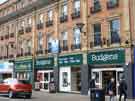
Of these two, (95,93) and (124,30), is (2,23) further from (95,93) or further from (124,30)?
(95,93)

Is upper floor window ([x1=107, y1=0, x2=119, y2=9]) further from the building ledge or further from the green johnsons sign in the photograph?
the building ledge

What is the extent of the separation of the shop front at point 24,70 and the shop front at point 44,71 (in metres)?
1.57

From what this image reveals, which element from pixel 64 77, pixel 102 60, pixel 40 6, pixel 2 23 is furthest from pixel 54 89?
pixel 2 23

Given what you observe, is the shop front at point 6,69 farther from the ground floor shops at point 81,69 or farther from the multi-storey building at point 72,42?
the ground floor shops at point 81,69

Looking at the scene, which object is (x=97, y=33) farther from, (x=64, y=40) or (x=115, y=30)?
(x=64, y=40)

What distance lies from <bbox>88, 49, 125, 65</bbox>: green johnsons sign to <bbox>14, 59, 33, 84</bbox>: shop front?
1356 cm

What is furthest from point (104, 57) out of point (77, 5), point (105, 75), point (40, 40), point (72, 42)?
point (40, 40)

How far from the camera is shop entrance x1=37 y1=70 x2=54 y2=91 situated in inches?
1733

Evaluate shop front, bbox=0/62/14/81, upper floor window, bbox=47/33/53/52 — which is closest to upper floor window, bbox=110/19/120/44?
upper floor window, bbox=47/33/53/52

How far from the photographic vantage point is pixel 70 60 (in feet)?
130

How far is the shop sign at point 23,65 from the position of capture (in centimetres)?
4875

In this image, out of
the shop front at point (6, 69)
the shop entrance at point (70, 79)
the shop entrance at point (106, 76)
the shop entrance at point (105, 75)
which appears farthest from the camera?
the shop front at point (6, 69)

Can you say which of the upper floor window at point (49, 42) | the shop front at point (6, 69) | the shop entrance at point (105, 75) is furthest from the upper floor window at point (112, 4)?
the shop front at point (6, 69)

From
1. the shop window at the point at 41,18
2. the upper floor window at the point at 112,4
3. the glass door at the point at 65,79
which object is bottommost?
the glass door at the point at 65,79
